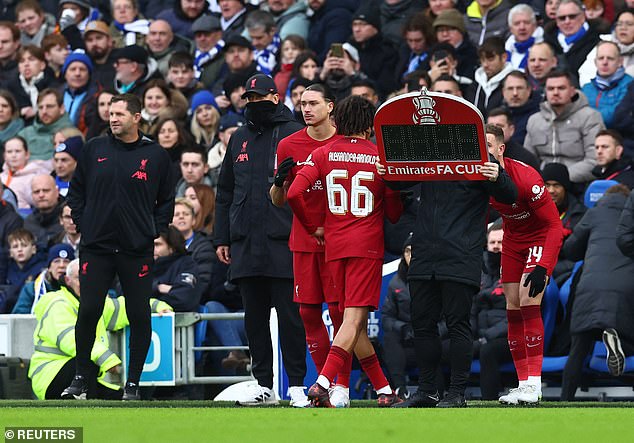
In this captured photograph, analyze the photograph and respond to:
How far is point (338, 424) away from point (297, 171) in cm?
291

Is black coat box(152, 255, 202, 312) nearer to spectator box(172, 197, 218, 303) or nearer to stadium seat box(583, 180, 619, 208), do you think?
spectator box(172, 197, 218, 303)

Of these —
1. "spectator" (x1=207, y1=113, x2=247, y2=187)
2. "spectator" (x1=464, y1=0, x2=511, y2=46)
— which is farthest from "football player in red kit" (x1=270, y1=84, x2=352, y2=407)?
"spectator" (x1=464, y1=0, x2=511, y2=46)

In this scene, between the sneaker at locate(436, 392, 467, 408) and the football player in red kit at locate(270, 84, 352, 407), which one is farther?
the football player in red kit at locate(270, 84, 352, 407)

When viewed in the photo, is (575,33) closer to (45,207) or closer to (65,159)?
(65,159)

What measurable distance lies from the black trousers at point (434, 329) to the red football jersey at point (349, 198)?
1.55ft

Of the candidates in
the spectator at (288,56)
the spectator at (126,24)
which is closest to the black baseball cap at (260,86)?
the spectator at (288,56)

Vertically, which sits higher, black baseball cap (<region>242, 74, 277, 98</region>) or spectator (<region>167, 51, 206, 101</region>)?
spectator (<region>167, 51, 206, 101</region>)

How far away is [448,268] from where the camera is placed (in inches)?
374

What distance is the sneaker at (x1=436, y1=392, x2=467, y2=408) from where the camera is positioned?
9688 mm

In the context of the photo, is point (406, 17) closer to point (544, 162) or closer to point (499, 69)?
point (499, 69)

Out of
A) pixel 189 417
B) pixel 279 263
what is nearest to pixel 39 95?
pixel 279 263

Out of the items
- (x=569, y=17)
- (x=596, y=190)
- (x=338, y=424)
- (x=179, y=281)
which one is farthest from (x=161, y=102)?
(x=338, y=424)

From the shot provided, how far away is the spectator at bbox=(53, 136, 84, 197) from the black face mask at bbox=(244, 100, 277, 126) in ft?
23.3

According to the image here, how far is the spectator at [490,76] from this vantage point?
614 inches
